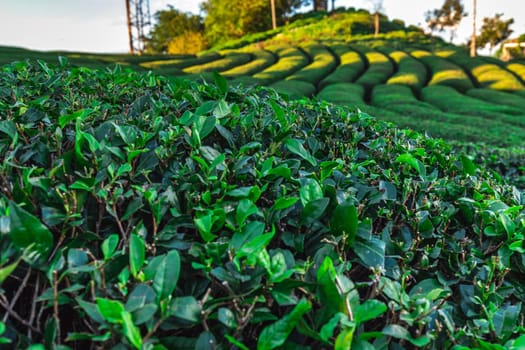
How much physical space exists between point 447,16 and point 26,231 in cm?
5716

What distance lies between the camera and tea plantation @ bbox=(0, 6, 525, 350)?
3.01ft

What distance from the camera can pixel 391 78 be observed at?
19.1m

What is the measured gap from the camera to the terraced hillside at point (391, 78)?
457 inches

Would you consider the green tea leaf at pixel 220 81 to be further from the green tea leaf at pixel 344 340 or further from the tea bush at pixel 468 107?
the tea bush at pixel 468 107

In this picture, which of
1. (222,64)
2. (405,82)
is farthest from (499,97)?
(222,64)

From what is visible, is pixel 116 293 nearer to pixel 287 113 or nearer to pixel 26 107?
pixel 26 107

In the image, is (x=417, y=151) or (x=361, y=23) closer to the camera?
(x=417, y=151)

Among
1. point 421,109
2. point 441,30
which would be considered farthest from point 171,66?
point 441,30

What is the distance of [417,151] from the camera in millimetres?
1898

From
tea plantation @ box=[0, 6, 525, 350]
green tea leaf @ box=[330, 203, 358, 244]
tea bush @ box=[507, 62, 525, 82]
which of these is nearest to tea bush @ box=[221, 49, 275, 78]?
tea bush @ box=[507, 62, 525, 82]

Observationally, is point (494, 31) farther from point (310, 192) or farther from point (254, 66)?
point (310, 192)

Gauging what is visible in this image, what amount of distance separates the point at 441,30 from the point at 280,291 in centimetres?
5846

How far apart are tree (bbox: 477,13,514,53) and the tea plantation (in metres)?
50.9

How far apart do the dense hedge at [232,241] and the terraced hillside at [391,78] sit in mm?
7330
